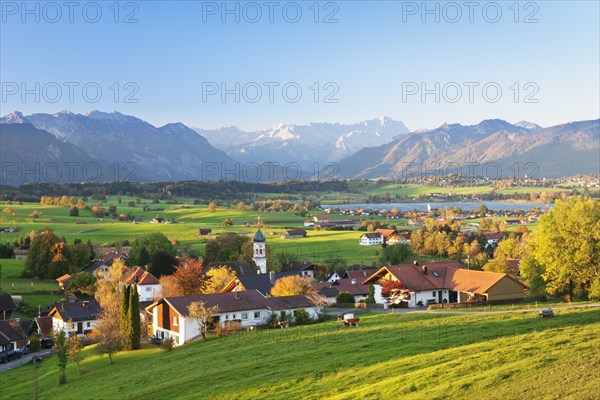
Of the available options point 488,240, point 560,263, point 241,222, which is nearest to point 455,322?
point 560,263

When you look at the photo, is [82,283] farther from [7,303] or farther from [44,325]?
[44,325]

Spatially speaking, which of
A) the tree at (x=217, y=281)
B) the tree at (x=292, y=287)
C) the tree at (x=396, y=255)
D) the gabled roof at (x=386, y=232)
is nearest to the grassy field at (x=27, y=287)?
the tree at (x=217, y=281)

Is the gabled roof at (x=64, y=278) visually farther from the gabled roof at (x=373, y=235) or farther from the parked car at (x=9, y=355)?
the gabled roof at (x=373, y=235)

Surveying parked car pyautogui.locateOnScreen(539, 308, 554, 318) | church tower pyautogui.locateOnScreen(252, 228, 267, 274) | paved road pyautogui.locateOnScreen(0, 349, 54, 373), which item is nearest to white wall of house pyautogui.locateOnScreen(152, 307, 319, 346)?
paved road pyautogui.locateOnScreen(0, 349, 54, 373)

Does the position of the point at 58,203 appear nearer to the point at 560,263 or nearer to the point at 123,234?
the point at 123,234

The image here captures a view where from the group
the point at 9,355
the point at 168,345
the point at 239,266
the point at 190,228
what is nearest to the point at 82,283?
the point at 239,266
